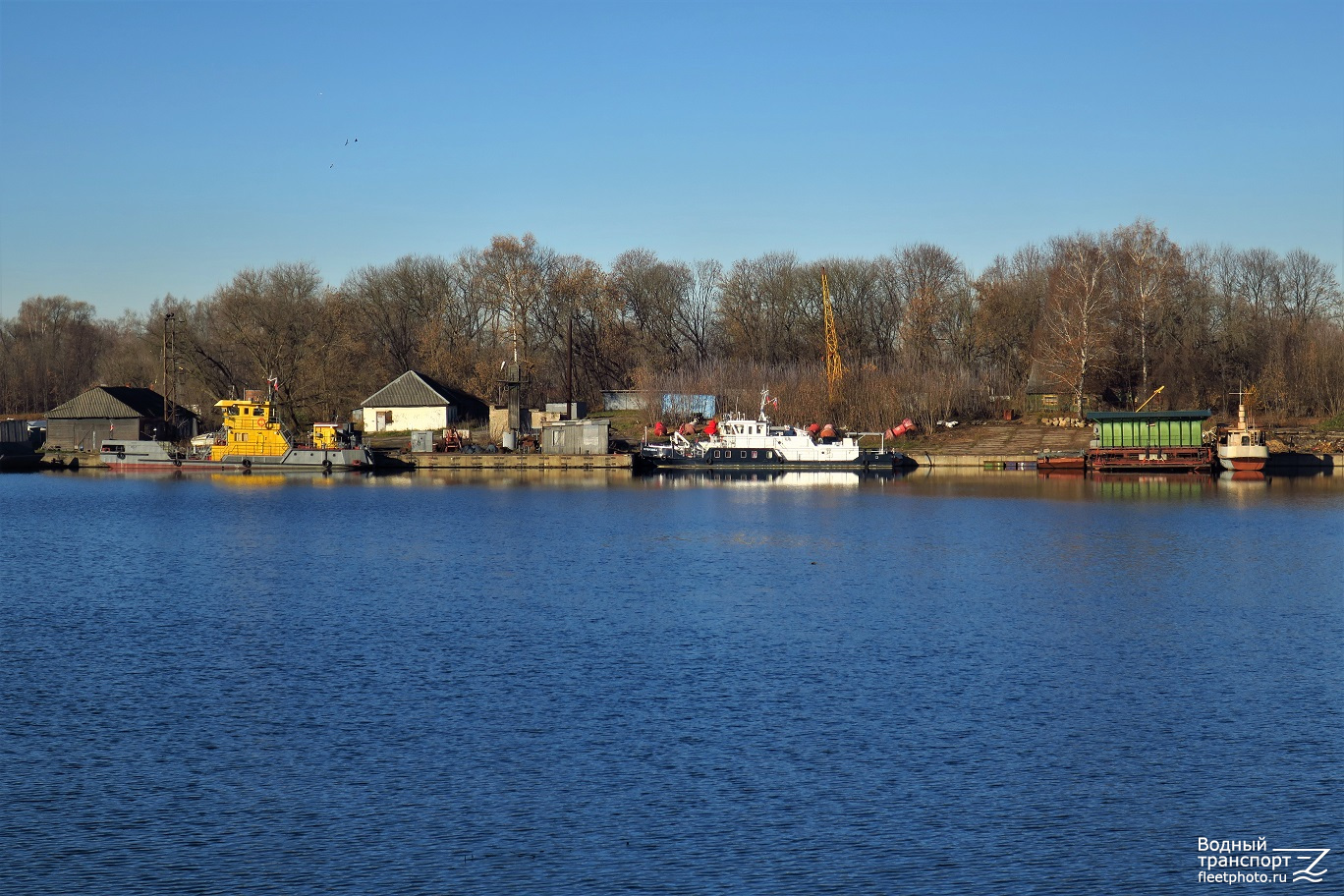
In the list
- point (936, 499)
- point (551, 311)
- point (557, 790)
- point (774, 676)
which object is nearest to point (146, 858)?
point (557, 790)

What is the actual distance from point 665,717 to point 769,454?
53.0 m

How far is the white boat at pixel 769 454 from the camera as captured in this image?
222 ft

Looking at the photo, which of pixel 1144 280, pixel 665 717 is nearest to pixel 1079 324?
pixel 1144 280

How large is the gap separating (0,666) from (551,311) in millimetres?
83834

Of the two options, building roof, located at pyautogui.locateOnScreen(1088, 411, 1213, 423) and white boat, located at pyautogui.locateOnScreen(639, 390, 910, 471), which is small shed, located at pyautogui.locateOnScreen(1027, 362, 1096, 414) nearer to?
building roof, located at pyautogui.locateOnScreen(1088, 411, 1213, 423)

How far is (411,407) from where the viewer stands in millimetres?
81562

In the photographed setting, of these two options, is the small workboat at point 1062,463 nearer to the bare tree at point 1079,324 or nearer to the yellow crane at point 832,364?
the bare tree at point 1079,324

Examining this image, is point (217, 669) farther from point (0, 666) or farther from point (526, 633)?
point (526, 633)

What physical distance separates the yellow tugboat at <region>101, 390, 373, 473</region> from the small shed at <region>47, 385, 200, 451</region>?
6758mm

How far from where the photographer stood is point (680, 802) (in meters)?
12.3

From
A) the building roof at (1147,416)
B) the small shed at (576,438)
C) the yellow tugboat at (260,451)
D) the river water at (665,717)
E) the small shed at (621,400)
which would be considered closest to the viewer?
the river water at (665,717)

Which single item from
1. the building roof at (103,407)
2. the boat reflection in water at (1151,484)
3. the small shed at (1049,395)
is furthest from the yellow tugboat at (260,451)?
the small shed at (1049,395)

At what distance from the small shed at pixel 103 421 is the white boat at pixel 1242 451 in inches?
2391

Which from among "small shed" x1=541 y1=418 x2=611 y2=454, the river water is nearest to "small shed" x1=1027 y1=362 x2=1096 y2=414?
"small shed" x1=541 y1=418 x2=611 y2=454
